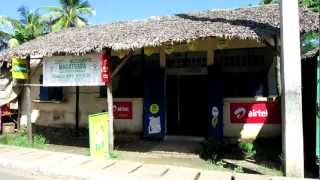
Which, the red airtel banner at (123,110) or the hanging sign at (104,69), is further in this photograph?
the red airtel banner at (123,110)

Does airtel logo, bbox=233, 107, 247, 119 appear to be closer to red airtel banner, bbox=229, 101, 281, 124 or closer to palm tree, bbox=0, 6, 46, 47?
red airtel banner, bbox=229, 101, 281, 124

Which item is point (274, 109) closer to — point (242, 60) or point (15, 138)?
point (242, 60)

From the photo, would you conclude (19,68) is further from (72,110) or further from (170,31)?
(170,31)

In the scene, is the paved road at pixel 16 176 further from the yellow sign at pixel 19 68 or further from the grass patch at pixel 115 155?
the yellow sign at pixel 19 68

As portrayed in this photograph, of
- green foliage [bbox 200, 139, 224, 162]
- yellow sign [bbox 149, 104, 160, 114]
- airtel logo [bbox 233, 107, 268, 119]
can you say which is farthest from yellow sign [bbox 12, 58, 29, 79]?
airtel logo [bbox 233, 107, 268, 119]

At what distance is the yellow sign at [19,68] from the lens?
1478 cm

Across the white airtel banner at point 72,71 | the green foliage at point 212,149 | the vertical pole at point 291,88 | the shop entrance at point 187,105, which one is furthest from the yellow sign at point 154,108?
the vertical pole at point 291,88

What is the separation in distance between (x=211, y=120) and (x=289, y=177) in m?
5.26

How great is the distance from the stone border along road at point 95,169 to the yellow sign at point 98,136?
0.39 m

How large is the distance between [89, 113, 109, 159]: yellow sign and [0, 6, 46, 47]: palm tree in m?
13.6

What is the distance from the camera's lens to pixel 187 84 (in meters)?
15.5

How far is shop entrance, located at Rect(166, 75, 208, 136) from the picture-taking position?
15.3 m

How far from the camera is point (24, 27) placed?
91.7 ft

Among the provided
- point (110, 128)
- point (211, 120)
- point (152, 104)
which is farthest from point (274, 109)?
point (110, 128)
